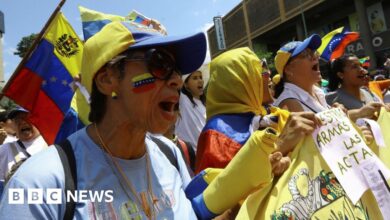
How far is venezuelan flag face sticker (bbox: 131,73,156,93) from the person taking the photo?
147 centimetres

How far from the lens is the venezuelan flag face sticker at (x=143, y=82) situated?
1.47 metres

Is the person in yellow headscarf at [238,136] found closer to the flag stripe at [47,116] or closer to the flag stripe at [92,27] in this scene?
the flag stripe at [92,27]

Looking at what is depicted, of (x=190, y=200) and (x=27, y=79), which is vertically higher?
(x=27, y=79)

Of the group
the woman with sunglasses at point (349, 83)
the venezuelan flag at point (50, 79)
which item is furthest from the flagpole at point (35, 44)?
the woman with sunglasses at point (349, 83)

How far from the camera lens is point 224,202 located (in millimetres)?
1501

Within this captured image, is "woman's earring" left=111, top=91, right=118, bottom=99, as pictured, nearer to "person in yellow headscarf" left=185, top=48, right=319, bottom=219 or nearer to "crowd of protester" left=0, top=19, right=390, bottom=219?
"crowd of protester" left=0, top=19, right=390, bottom=219

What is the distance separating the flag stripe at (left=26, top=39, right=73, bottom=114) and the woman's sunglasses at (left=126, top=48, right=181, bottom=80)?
2.83 metres

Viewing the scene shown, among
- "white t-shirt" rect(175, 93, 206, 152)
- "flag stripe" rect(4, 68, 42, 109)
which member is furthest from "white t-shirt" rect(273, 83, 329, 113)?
"flag stripe" rect(4, 68, 42, 109)

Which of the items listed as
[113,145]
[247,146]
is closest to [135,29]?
[113,145]

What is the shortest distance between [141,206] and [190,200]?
30 cm

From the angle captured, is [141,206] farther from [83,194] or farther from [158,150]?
[158,150]

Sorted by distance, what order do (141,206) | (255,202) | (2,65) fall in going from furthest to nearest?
(2,65) < (255,202) < (141,206)

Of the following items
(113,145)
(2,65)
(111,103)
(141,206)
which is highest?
(2,65)

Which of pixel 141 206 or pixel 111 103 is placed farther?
pixel 111 103
